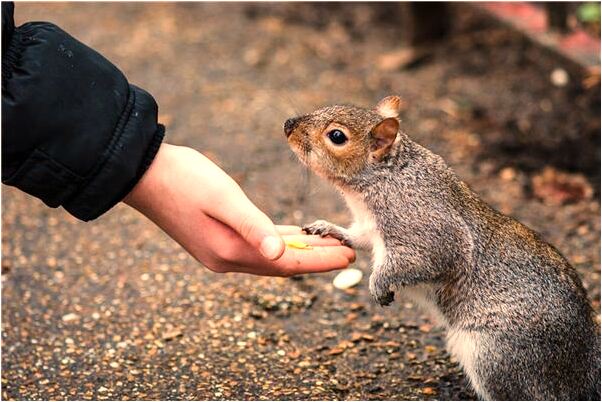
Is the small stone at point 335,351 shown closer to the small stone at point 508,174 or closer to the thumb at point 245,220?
the thumb at point 245,220

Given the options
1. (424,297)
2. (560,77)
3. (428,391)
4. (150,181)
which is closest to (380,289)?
(424,297)

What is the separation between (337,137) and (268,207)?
1.68m

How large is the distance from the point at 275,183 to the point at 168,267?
1.00 meters

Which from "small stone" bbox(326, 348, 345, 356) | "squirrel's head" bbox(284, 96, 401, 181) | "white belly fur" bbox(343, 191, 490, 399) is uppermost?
"squirrel's head" bbox(284, 96, 401, 181)

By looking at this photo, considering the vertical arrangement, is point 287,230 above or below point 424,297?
above

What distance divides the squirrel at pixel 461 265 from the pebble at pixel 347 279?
0.78 m

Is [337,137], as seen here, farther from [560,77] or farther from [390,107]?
[560,77]

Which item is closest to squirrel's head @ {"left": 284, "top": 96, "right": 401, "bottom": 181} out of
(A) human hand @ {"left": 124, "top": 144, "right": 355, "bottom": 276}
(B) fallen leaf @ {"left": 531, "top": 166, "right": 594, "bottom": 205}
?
(A) human hand @ {"left": 124, "top": 144, "right": 355, "bottom": 276}

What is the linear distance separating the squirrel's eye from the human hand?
47 centimetres

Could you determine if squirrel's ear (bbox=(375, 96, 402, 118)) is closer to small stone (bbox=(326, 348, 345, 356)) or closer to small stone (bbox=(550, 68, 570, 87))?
small stone (bbox=(326, 348, 345, 356))

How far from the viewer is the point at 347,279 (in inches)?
157

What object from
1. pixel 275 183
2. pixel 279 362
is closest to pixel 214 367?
pixel 279 362

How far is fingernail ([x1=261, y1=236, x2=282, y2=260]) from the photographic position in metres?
2.60

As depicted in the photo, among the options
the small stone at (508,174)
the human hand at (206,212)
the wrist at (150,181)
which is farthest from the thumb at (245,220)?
the small stone at (508,174)
